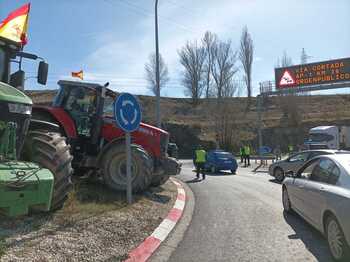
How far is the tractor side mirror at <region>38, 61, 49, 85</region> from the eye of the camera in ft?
28.7

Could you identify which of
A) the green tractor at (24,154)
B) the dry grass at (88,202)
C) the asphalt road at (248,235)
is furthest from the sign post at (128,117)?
the asphalt road at (248,235)

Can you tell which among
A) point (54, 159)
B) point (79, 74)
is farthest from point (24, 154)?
point (79, 74)

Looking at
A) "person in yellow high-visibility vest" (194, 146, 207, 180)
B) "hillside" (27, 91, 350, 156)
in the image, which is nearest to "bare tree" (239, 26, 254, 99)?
"hillside" (27, 91, 350, 156)

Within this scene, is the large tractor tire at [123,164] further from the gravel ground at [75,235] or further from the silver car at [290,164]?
the silver car at [290,164]

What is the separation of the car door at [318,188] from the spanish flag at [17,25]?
6107 mm

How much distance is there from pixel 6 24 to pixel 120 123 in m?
3.30

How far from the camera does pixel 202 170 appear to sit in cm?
2152

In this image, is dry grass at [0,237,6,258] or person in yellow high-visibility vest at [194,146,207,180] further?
person in yellow high-visibility vest at [194,146,207,180]

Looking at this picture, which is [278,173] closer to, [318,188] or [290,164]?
[290,164]

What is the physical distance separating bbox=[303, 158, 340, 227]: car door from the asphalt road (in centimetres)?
45

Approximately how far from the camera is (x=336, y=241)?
6.04 metres

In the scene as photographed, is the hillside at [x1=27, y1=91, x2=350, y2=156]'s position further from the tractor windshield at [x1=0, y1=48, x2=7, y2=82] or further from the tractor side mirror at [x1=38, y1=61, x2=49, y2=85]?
the tractor windshield at [x1=0, y1=48, x2=7, y2=82]

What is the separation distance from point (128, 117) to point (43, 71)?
6.75 feet

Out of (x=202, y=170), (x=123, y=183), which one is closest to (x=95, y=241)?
(x=123, y=183)
